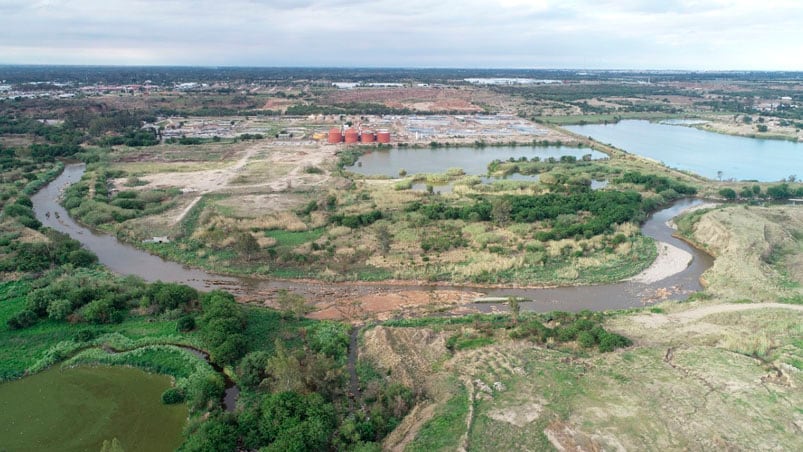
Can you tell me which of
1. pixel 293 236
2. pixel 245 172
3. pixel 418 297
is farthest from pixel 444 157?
pixel 418 297

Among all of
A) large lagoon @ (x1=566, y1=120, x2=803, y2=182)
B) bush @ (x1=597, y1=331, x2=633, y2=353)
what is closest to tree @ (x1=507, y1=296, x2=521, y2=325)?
bush @ (x1=597, y1=331, x2=633, y2=353)

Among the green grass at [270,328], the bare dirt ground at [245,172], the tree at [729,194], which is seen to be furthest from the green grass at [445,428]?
the tree at [729,194]

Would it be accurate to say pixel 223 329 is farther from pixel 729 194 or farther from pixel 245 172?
pixel 729 194

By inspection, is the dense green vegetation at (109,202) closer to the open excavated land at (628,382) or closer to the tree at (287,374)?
the tree at (287,374)

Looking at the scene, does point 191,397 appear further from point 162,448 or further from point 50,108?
point 50,108

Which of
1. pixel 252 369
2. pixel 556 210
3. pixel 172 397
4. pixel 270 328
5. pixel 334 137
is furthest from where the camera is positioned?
pixel 334 137

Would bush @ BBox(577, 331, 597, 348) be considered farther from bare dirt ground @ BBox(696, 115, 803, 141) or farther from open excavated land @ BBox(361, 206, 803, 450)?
bare dirt ground @ BBox(696, 115, 803, 141)
